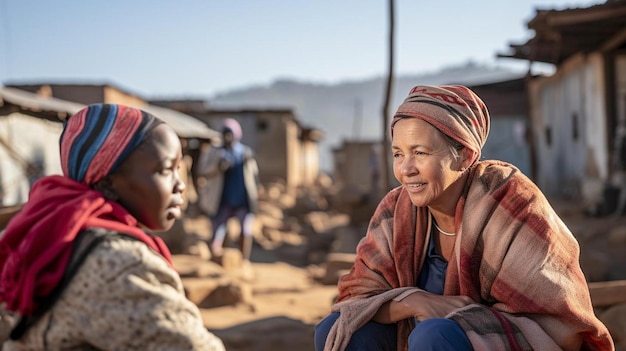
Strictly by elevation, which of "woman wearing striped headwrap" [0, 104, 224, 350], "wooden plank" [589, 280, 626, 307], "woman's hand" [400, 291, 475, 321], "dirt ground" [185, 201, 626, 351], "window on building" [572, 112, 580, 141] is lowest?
"dirt ground" [185, 201, 626, 351]

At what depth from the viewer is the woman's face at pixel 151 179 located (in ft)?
6.14

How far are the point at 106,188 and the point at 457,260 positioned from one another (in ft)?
4.17

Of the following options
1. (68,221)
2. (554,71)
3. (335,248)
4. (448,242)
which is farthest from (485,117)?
(554,71)

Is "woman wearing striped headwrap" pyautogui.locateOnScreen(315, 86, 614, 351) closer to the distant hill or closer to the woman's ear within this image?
the woman's ear

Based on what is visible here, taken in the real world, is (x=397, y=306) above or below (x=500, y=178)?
below

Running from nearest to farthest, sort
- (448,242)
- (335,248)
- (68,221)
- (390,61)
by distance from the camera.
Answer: (68,221), (448,242), (390,61), (335,248)

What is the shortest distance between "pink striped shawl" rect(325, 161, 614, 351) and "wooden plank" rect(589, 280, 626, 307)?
150 centimetres

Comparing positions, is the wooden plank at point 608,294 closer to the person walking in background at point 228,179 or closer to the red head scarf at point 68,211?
the red head scarf at point 68,211

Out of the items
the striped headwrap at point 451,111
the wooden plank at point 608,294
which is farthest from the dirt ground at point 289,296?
the striped headwrap at point 451,111

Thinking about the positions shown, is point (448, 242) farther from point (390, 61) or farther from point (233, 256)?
point (390, 61)

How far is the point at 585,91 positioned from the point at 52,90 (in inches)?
572

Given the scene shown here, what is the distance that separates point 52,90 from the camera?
64.4 ft

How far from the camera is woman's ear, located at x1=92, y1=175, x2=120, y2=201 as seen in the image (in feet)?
6.11

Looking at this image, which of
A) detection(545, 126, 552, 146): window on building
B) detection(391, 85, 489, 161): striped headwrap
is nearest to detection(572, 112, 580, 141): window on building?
detection(545, 126, 552, 146): window on building
